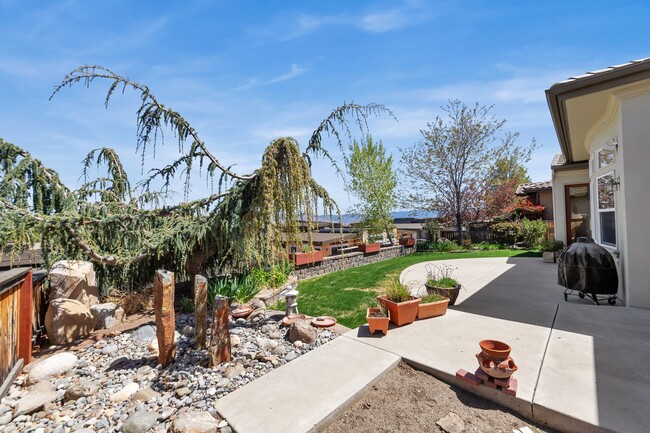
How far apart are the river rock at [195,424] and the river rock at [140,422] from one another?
239mm

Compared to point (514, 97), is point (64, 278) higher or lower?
lower

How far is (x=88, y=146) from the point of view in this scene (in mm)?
6555

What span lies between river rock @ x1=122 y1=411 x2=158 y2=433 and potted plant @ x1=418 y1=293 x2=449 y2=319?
382 centimetres

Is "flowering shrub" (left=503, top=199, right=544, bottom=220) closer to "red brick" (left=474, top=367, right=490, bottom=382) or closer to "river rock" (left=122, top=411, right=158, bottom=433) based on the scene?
"red brick" (left=474, top=367, right=490, bottom=382)

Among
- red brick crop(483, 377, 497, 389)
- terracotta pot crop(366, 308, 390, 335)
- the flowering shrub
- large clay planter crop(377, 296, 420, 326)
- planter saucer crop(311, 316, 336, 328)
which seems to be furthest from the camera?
the flowering shrub

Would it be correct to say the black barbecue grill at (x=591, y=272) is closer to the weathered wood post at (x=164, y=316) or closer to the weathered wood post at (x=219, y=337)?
the weathered wood post at (x=219, y=337)

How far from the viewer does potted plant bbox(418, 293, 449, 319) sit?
458cm

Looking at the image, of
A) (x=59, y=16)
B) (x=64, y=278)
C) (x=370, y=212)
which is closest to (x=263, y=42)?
(x=59, y=16)

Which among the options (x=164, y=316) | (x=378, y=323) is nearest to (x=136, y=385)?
(x=164, y=316)

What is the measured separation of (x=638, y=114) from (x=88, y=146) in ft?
36.7

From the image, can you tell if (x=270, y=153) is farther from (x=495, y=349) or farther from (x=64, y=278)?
(x=64, y=278)

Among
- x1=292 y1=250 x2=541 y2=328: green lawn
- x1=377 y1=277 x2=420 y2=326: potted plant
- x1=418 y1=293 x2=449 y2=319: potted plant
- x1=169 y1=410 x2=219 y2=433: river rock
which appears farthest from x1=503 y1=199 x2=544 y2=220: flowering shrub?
x1=169 y1=410 x2=219 y2=433: river rock

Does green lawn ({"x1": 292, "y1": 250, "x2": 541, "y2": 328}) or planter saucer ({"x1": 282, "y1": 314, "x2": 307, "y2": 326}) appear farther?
green lawn ({"x1": 292, "y1": 250, "x2": 541, "y2": 328})

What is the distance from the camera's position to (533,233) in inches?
590
